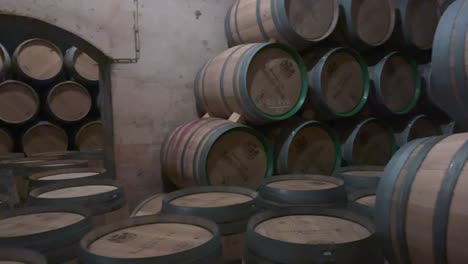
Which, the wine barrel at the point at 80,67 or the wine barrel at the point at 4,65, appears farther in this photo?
the wine barrel at the point at 80,67

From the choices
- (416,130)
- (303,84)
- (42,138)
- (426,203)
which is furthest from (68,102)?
(426,203)

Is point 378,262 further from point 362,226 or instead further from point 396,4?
point 396,4

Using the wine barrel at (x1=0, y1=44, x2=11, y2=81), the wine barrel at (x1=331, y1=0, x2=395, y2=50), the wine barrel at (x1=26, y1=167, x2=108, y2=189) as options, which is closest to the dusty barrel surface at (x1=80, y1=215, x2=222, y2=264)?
the wine barrel at (x1=26, y1=167, x2=108, y2=189)

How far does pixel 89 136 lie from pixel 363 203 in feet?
19.9

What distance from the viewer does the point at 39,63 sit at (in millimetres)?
6344

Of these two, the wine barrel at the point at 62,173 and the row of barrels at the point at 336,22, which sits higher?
the row of barrels at the point at 336,22

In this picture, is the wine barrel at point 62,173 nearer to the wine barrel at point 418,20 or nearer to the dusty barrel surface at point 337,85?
the dusty barrel surface at point 337,85

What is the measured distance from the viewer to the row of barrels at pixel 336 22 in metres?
3.87

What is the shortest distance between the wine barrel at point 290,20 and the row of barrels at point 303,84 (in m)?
0.18

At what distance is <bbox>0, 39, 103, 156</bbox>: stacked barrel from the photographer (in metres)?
6.28

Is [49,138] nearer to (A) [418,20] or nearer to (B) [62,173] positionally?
(B) [62,173]

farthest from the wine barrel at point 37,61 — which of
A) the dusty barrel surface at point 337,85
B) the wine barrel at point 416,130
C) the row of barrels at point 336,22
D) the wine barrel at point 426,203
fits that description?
the wine barrel at point 426,203

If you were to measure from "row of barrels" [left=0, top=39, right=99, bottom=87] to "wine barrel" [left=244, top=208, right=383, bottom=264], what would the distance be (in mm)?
5608

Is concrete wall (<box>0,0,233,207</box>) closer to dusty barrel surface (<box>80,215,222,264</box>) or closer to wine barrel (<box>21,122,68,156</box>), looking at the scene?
dusty barrel surface (<box>80,215,222,264</box>)
